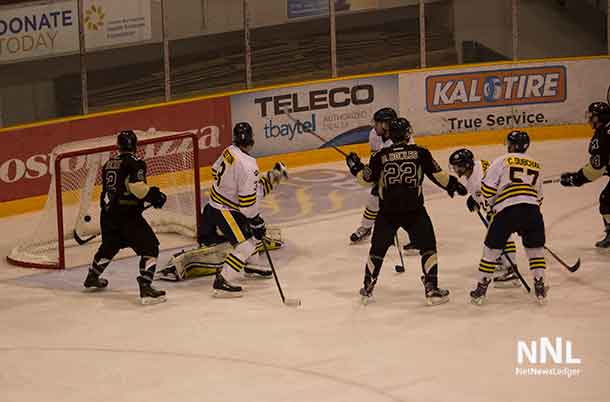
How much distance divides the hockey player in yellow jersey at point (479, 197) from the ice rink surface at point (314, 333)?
129 millimetres

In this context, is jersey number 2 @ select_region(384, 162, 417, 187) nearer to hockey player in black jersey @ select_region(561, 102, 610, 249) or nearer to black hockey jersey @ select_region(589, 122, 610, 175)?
hockey player in black jersey @ select_region(561, 102, 610, 249)

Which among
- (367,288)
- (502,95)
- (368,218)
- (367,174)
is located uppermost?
(502,95)

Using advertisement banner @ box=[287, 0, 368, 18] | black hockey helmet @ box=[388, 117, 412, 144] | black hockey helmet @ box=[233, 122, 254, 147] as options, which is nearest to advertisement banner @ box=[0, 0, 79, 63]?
advertisement banner @ box=[287, 0, 368, 18]

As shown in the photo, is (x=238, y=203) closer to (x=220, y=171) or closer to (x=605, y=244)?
(x=220, y=171)

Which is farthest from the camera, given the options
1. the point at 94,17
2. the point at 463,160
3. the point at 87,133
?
the point at 94,17

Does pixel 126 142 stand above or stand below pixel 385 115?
below

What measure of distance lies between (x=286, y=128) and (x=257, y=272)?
438cm

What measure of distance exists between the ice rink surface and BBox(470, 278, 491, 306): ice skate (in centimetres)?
8

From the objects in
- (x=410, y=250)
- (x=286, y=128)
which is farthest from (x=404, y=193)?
(x=286, y=128)

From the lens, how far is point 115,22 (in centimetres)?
1322

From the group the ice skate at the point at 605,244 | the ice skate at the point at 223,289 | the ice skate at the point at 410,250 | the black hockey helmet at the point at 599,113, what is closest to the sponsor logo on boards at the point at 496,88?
the ice skate at the point at 410,250

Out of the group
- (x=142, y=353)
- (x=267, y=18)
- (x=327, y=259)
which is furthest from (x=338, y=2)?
(x=142, y=353)

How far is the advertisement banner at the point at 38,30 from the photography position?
12.6 m

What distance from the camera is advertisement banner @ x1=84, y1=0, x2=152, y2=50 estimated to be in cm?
1309
